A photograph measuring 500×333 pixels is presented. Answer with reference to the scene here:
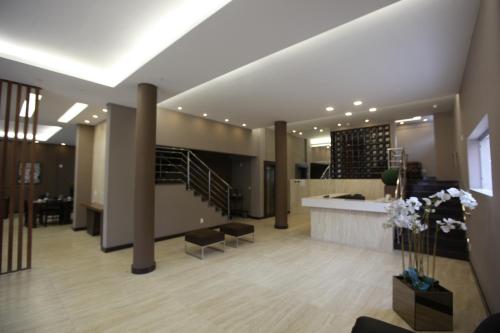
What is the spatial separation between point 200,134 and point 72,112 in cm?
359

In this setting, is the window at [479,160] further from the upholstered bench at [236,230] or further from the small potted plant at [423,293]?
the upholstered bench at [236,230]

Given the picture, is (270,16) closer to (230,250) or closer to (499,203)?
(499,203)

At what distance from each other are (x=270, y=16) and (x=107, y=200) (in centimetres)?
525

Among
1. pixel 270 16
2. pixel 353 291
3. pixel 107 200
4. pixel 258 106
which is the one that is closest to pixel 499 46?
pixel 270 16

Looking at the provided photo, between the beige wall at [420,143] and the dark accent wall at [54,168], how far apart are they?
16.2 m

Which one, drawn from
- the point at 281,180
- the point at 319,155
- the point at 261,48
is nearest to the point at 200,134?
the point at 281,180

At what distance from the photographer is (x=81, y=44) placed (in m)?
3.66

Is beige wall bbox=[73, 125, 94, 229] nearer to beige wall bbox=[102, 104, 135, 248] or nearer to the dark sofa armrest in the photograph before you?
beige wall bbox=[102, 104, 135, 248]

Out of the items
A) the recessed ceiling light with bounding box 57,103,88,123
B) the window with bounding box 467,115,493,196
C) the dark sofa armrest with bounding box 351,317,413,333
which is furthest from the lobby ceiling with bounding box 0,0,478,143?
the dark sofa armrest with bounding box 351,317,413,333

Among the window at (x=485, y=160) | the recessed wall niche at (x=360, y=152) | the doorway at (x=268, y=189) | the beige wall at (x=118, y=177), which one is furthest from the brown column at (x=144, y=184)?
the recessed wall niche at (x=360, y=152)

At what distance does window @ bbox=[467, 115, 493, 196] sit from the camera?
3588 mm

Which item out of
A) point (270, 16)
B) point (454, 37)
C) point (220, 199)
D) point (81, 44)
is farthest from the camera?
point (220, 199)

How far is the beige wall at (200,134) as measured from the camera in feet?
22.4

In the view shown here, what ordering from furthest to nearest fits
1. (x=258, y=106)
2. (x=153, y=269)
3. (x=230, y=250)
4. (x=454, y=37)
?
(x=258, y=106)
(x=230, y=250)
(x=153, y=269)
(x=454, y=37)
